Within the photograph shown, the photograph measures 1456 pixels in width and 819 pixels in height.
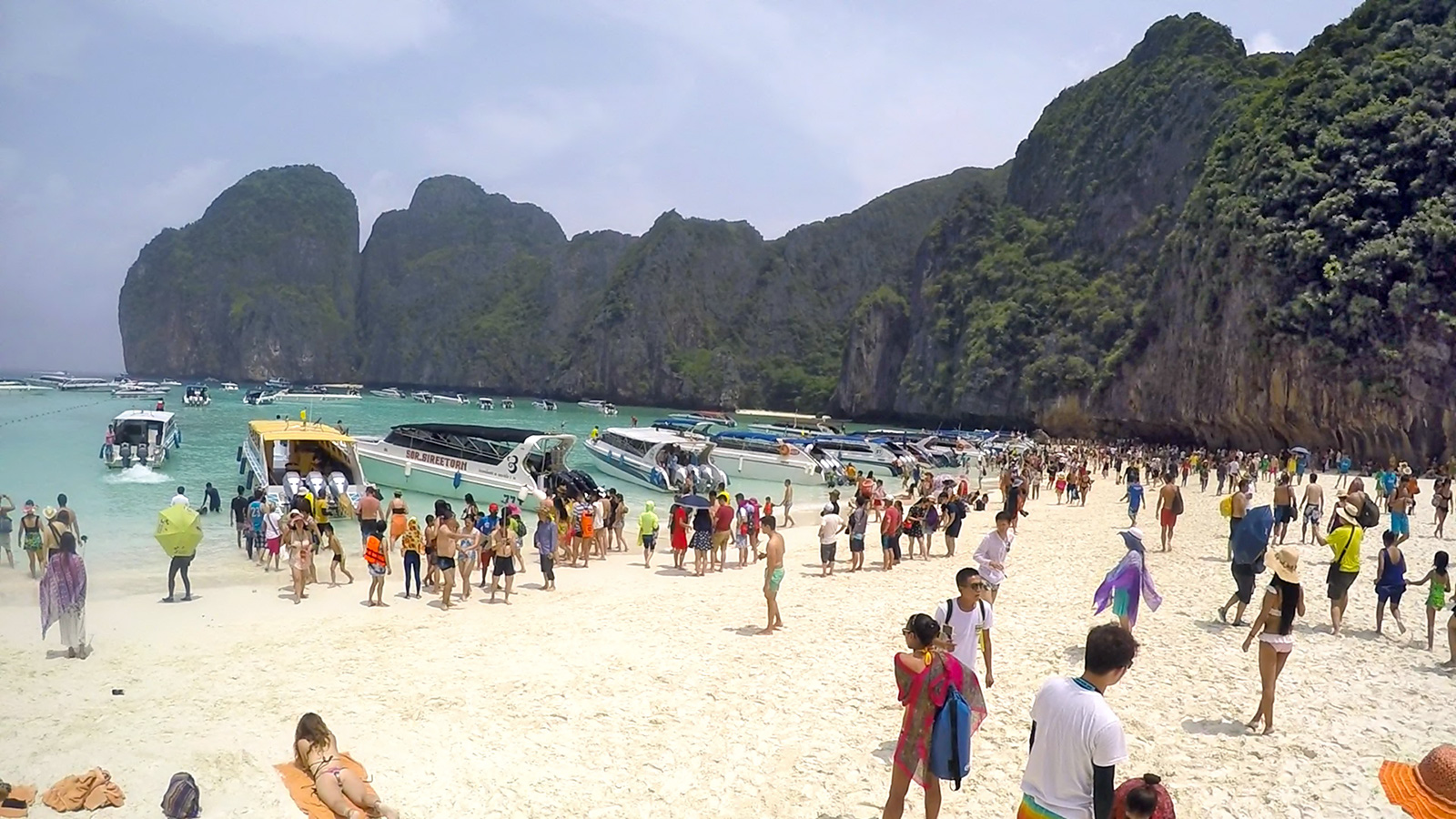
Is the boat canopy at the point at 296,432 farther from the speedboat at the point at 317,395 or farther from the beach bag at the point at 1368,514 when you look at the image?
the speedboat at the point at 317,395

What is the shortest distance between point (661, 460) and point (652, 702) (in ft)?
77.6

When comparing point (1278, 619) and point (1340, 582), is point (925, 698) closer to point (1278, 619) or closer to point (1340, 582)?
point (1278, 619)

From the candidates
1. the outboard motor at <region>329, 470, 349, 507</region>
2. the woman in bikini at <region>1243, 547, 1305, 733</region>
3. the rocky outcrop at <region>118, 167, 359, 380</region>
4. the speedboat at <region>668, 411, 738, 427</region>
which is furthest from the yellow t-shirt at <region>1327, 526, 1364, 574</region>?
the rocky outcrop at <region>118, 167, 359, 380</region>

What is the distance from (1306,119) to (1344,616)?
43.5 m

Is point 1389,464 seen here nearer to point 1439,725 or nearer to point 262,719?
point 1439,725

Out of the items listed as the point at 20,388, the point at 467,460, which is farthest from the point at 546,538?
the point at 20,388

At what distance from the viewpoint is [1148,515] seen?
22.5 m

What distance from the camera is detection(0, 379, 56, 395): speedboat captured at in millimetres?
86438

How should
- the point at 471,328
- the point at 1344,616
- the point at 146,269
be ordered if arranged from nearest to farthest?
1. the point at 1344,616
2. the point at 471,328
3. the point at 146,269

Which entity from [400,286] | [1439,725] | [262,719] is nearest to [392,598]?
[262,719]

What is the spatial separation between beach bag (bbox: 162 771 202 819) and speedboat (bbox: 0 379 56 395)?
105 meters

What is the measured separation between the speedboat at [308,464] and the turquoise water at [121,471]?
1.71 meters

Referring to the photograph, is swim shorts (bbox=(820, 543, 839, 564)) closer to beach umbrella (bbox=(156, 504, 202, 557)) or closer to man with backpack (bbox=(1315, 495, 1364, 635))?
man with backpack (bbox=(1315, 495, 1364, 635))

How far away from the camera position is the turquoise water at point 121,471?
60.8ft
